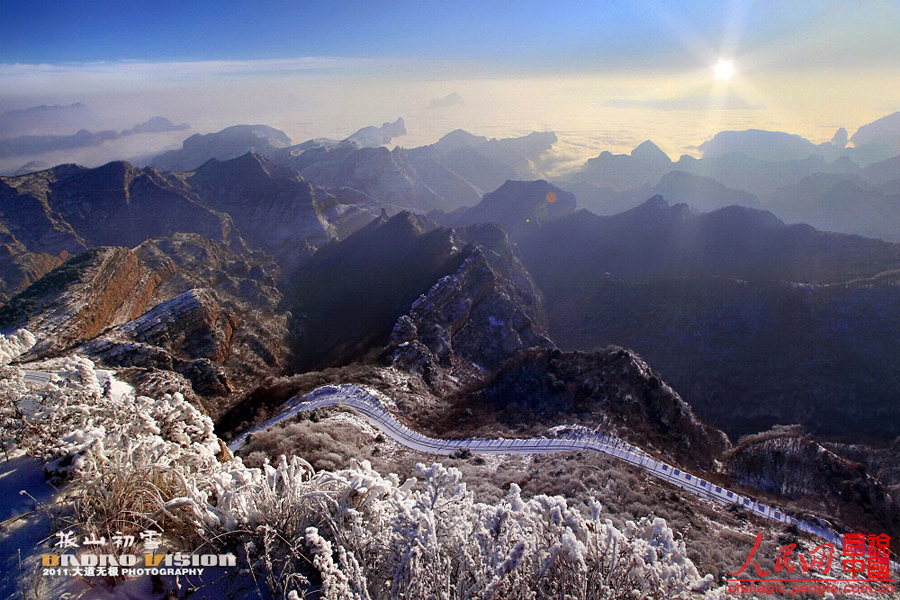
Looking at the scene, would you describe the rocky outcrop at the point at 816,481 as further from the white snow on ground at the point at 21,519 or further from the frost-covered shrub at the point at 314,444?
the white snow on ground at the point at 21,519

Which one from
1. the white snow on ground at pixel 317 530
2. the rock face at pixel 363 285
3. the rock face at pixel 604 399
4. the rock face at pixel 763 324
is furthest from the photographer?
the rock face at pixel 363 285

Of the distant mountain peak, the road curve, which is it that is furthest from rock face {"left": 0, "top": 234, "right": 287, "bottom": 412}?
the distant mountain peak

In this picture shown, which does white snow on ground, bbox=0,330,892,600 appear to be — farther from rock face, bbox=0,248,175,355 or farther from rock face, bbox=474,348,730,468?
rock face, bbox=0,248,175,355

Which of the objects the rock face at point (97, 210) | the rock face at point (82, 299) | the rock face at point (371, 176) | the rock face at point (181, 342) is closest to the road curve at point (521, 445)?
the rock face at point (181, 342)

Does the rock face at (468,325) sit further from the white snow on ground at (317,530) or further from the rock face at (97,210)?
the rock face at (97,210)

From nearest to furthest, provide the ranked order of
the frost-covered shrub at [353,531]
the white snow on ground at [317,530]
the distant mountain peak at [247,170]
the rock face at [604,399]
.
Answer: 1. the white snow on ground at [317,530]
2. the frost-covered shrub at [353,531]
3. the rock face at [604,399]
4. the distant mountain peak at [247,170]

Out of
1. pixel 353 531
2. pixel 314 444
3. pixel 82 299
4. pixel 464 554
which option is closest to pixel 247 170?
pixel 82 299

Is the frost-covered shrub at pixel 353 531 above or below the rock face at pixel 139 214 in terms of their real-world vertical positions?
below

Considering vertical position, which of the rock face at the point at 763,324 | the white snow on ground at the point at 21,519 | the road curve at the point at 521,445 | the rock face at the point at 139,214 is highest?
the rock face at the point at 139,214

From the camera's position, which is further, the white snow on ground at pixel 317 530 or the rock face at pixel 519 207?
the rock face at pixel 519 207
